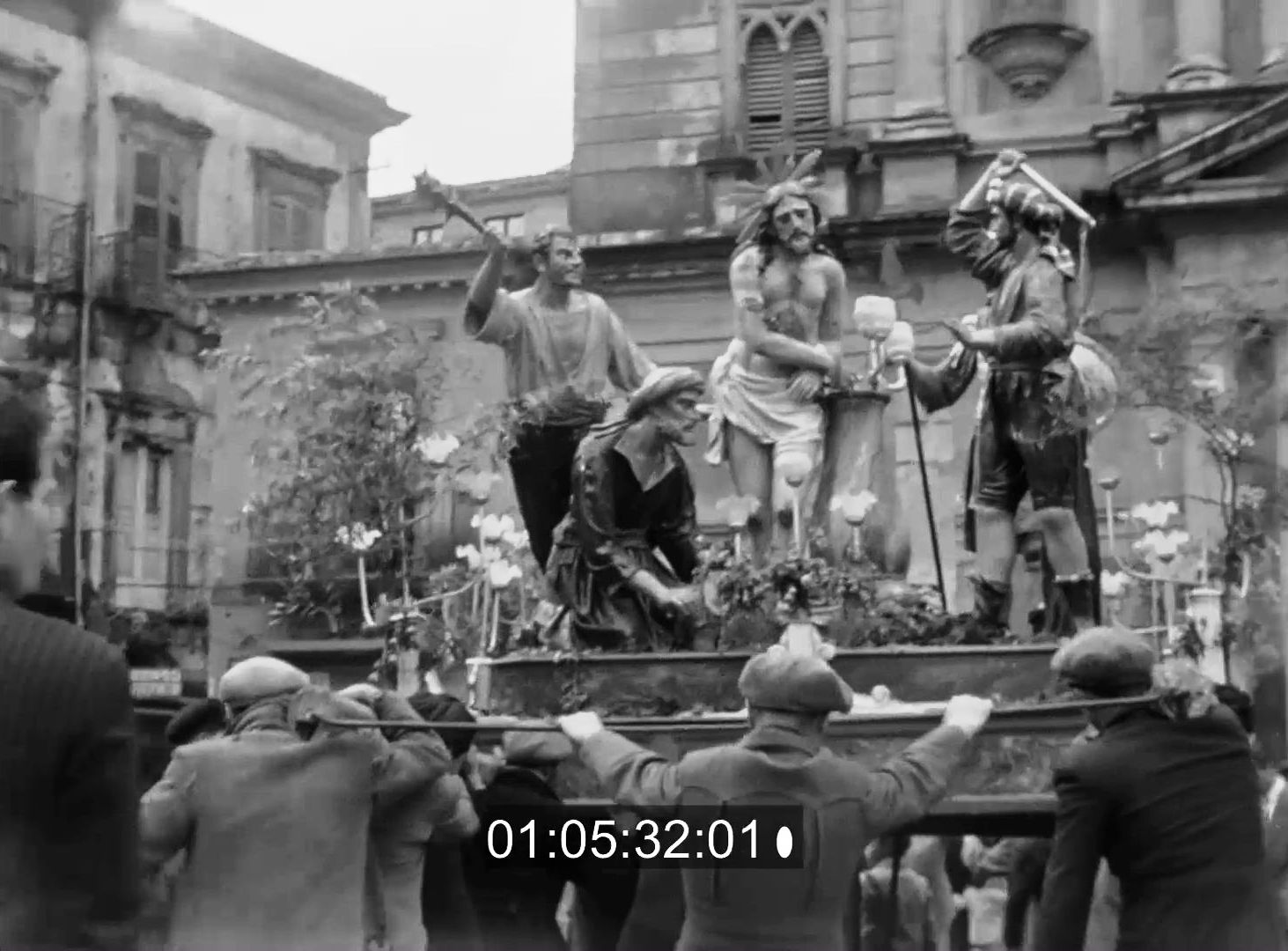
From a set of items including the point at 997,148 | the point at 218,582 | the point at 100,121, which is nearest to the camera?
the point at 997,148

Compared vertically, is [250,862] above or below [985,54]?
below

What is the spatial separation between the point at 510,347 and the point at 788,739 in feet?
22.7

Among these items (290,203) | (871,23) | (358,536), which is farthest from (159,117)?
(358,536)

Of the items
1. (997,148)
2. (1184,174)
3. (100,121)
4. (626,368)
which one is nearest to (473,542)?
(997,148)

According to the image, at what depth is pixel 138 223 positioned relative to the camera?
3609 cm

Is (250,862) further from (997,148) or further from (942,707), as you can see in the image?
(997,148)

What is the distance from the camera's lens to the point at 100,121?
35312 millimetres

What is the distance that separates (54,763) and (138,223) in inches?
1310

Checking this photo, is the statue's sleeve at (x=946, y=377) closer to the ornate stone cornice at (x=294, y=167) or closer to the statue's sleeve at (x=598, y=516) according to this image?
the statue's sleeve at (x=598, y=516)

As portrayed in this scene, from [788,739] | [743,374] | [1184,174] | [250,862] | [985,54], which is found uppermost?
[985,54]

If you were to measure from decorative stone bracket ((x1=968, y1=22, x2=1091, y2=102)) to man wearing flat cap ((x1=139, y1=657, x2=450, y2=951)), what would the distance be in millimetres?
21121

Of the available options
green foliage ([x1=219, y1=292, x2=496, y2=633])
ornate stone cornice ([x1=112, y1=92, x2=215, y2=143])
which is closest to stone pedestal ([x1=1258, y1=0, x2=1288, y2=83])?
green foliage ([x1=219, y1=292, x2=496, y2=633])

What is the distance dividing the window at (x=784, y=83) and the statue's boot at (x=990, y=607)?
56.8ft
